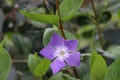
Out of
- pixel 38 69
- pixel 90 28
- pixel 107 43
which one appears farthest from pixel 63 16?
pixel 90 28

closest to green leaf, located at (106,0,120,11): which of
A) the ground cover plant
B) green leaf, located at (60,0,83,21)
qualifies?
the ground cover plant

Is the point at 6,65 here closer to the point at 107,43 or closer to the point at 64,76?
the point at 64,76

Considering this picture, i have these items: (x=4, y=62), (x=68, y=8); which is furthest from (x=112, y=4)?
(x=4, y=62)

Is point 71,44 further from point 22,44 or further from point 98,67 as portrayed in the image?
point 22,44

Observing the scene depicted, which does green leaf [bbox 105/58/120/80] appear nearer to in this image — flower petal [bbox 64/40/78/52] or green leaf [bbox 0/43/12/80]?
flower petal [bbox 64/40/78/52]

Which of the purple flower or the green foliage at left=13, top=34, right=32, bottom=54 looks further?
the green foliage at left=13, top=34, right=32, bottom=54
